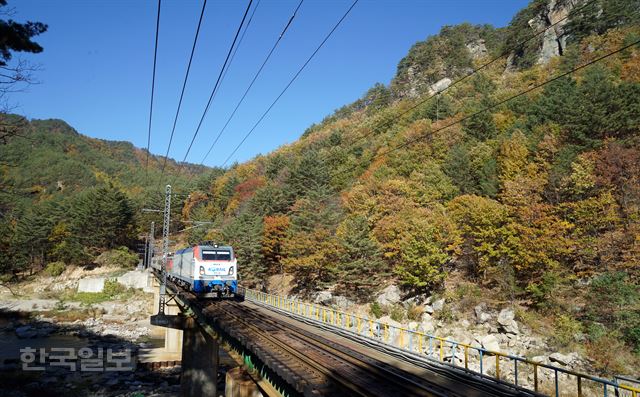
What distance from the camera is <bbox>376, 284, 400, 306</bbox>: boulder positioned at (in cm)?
3591

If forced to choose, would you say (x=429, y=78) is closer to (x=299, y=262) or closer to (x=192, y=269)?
(x=299, y=262)

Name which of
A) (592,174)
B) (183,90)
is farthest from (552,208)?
(183,90)

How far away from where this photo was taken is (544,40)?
96.4 m

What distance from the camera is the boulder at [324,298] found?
39.0 m

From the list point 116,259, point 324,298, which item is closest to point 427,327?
point 324,298

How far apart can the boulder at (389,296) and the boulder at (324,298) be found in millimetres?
5003

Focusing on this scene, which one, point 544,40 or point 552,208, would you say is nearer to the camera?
point 552,208

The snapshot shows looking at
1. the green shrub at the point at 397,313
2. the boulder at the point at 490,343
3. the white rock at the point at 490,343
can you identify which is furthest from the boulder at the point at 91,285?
the white rock at the point at 490,343

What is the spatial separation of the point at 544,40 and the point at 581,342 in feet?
310

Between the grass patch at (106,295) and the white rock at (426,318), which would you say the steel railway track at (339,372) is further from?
the grass patch at (106,295)

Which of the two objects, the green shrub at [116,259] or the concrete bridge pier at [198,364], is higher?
the green shrub at [116,259]

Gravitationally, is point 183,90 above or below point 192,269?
above

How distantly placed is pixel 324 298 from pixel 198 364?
15.6m

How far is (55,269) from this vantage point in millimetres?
74062
